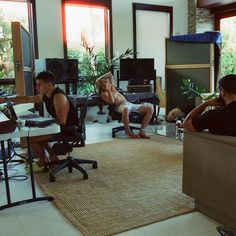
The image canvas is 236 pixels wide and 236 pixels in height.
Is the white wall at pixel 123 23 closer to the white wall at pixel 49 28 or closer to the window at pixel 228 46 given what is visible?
the white wall at pixel 49 28

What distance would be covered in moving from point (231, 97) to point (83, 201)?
4.64 feet

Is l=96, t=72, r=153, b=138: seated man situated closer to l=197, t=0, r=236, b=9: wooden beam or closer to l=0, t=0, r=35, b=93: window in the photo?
l=0, t=0, r=35, b=93: window

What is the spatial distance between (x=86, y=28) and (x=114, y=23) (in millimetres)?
631

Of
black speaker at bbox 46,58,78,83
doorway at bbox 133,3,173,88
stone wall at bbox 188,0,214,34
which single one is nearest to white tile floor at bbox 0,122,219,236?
black speaker at bbox 46,58,78,83

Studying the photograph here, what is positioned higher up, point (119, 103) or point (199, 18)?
point (199, 18)

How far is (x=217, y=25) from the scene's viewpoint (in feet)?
23.2

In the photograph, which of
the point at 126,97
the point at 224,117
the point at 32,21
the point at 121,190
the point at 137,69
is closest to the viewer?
the point at 224,117

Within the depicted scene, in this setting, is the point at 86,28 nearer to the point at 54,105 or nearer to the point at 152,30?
the point at 152,30

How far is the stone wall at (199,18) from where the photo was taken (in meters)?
6.96

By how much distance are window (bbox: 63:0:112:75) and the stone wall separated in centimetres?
209

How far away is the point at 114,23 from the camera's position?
6363 millimetres

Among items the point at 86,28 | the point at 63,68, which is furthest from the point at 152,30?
the point at 63,68

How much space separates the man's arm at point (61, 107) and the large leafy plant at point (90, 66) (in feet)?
10.0

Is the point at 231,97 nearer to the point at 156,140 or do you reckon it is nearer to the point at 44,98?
the point at 44,98
